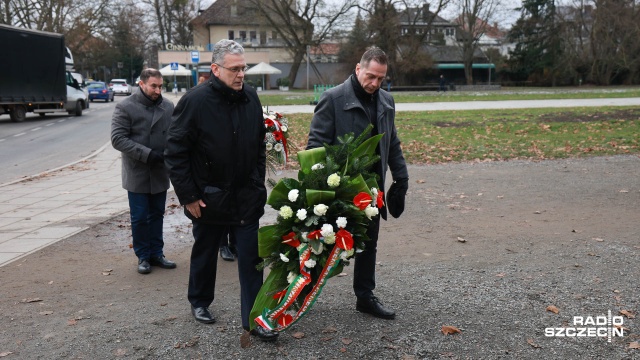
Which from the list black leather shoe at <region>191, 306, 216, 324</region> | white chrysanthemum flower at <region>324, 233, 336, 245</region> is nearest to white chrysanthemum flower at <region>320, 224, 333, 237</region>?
white chrysanthemum flower at <region>324, 233, 336, 245</region>

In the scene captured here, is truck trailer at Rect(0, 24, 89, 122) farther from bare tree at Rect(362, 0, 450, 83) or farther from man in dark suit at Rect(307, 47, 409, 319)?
bare tree at Rect(362, 0, 450, 83)

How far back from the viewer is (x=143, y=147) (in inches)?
225

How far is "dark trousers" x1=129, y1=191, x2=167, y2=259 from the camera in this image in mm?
5891

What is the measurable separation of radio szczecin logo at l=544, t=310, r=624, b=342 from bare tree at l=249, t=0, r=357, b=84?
55713 mm

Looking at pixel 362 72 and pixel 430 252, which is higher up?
pixel 362 72

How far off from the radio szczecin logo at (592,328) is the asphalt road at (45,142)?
11.3m

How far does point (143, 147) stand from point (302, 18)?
183 feet

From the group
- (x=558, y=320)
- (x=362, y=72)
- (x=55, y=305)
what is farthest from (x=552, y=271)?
(x=55, y=305)

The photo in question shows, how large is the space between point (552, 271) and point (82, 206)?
690 centimetres

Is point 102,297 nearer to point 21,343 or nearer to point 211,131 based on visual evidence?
point 21,343

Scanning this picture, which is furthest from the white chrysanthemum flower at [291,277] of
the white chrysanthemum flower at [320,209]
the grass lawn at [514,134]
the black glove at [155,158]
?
the grass lawn at [514,134]

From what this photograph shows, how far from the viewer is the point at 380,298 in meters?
→ 5.02

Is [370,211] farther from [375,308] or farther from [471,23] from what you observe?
[471,23]

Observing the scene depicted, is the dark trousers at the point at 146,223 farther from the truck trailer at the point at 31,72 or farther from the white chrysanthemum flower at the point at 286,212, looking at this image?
the truck trailer at the point at 31,72
